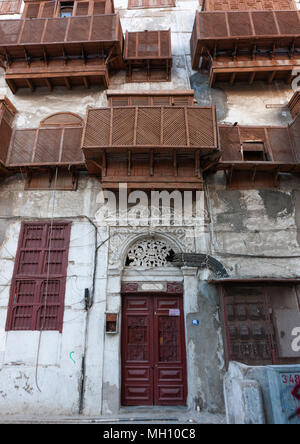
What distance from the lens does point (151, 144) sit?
8.02 m

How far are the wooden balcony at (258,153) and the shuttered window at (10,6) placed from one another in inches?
Result: 477

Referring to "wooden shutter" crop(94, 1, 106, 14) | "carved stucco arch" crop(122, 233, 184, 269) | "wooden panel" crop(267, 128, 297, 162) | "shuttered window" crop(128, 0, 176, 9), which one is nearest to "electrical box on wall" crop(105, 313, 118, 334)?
"carved stucco arch" crop(122, 233, 184, 269)

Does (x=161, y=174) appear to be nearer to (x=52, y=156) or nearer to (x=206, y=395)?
(x=52, y=156)

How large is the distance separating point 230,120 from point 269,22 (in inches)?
156

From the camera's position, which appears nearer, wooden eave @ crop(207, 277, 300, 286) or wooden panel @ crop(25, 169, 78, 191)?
wooden eave @ crop(207, 277, 300, 286)

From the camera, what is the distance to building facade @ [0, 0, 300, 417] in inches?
282

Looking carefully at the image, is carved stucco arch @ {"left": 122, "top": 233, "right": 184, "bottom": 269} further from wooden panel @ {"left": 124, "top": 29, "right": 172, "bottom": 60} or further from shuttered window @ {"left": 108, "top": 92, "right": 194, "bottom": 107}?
wooden panel @ {"left": 124, "top": 29, "right": 172, "bottom": 60}

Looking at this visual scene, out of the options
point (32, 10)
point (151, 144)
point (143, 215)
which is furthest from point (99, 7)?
point (143, 215)

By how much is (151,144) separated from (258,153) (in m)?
3.90

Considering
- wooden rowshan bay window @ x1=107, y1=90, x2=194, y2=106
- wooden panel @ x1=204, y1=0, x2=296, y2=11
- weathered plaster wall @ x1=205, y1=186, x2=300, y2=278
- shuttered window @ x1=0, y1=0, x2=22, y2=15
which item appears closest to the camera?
weathered plaster wall @ x1=205, y1=186, x2=300, y2=278

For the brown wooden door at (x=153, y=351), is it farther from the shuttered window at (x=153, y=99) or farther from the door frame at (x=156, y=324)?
the shuttered window at (x=153, y=99)

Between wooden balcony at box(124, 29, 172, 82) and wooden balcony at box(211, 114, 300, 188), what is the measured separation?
3.87 m
